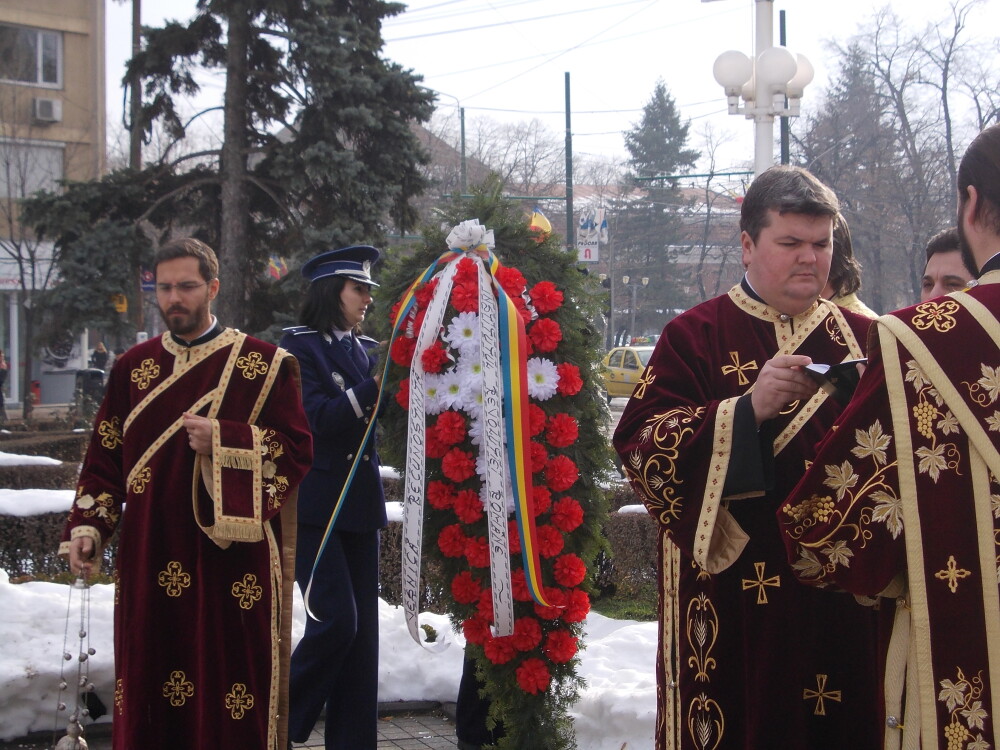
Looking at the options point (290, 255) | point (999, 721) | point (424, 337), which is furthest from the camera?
point (290, 255)

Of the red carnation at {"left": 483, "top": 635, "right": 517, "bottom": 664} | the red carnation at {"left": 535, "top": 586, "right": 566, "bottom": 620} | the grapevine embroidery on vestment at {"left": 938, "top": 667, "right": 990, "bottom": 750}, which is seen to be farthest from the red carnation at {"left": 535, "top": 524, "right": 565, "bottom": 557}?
the grapevine embroidery on vestment at {"left": 938, "top": 667, "right": 990, "bottom": 750}

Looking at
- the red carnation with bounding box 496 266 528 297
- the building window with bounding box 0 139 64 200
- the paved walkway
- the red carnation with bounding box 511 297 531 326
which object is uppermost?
the building window with bounding box 0 139 64 200

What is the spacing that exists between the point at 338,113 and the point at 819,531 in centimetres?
1182

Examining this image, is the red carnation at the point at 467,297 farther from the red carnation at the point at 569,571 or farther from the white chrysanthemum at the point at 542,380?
the red carnation at the point at 569,571

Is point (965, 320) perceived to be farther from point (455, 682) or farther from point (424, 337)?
point (455, 682)

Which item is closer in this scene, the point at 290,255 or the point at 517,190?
the point at 290,255

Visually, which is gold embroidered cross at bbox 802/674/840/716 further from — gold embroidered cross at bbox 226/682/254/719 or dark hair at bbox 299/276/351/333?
dark hair at bbox 299/276/351/333

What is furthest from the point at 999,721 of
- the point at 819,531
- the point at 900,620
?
the point at 819,531

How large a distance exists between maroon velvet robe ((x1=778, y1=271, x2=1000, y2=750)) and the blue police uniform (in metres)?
2.82

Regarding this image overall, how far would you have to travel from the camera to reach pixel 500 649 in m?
4.54

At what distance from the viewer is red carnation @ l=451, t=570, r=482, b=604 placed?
4.61 m

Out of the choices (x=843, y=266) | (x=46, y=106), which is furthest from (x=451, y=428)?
(x=46, y=106)

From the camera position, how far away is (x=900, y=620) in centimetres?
232

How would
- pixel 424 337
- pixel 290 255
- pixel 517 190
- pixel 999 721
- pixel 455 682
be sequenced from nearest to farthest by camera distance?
pixel 999 721 < pixel 424 337 < pixel 455 682 < pixel 290 255 < pixel 517 190
